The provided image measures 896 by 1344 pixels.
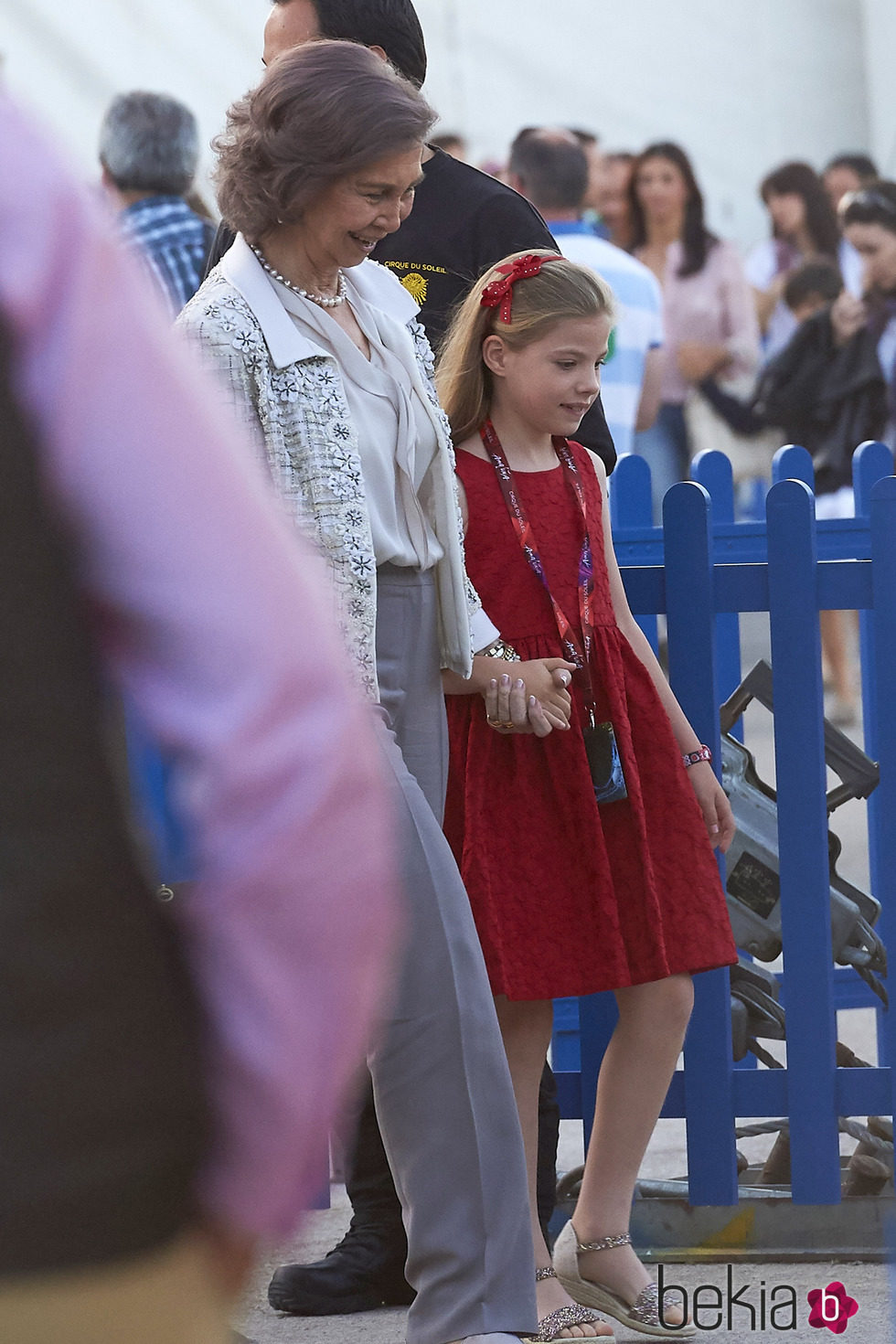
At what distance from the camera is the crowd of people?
30.5 inches

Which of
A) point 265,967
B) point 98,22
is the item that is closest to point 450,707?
point 265,967

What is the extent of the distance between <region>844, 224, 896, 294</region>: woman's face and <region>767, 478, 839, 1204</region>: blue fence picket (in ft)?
22.1

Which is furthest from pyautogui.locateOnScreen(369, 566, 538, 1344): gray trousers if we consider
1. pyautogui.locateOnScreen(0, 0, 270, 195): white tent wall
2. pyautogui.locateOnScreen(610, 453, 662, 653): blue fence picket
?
pyautogui.locateOnScreen(0, 0, 270, 195): white tent wall

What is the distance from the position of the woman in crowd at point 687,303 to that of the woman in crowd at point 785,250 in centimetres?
19

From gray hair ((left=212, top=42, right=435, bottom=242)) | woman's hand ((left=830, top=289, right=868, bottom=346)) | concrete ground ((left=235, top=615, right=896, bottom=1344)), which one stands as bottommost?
concrete ground ((left=235, top=615, right=896, bottom=1344))

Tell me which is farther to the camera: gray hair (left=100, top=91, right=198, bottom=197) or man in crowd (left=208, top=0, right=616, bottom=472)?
gray hair (left=100, top=91, right=198, bottom=197)

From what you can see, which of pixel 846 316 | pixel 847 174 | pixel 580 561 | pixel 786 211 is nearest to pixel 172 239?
pixel 580 561

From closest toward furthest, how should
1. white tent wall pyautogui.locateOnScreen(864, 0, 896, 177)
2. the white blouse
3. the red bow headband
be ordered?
the white blouse → the red bow headband → white tent wall pyautogui.locateOnScreen(864, 0, 896, 177)

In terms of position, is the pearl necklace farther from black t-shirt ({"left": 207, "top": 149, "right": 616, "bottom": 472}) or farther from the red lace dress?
black t-shirt ({"left": 207, "top": 149, "right": 616, "bottom": 472})

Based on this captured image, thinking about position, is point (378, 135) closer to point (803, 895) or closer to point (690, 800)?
point (690, 800)

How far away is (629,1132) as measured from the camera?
2.74 meters

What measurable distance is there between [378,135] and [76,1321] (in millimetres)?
1610

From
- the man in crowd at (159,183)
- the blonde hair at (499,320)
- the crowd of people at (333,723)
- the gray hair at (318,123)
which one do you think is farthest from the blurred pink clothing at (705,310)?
the gray hair at (318,123)

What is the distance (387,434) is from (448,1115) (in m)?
0.82
